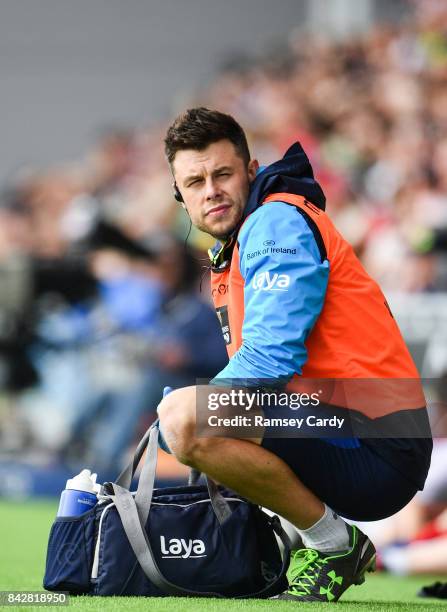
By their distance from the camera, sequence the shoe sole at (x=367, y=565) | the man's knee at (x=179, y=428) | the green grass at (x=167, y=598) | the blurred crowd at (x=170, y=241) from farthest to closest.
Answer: the blurred crowd at (x=170, y=241), the shoe sole at (x=367, y=565), the man's knee at (x=179, y=428), the green grass at (x=167, y=598)

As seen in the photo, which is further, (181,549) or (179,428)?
(181,549)

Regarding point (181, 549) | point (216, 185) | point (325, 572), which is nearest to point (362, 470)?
point (325, 572)

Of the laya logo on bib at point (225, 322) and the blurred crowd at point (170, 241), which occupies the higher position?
the blurred crowd at point (170, 241)

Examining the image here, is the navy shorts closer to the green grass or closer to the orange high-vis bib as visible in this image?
the orange high-vis bib

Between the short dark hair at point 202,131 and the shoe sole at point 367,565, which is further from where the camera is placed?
the short dark hair at point 202,131

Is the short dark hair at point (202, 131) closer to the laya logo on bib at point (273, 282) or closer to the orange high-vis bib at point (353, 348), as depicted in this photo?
the orange high-vis bib at point (353, 348)

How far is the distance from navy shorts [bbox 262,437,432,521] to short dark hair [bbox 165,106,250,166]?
1.06m

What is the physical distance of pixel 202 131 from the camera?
3.85 metres

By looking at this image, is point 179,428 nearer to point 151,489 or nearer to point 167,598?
point 151,489

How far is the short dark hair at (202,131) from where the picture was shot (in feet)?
12.6

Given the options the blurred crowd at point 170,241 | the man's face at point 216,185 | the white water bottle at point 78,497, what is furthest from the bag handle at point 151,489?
the blurred crowd at point 170,241

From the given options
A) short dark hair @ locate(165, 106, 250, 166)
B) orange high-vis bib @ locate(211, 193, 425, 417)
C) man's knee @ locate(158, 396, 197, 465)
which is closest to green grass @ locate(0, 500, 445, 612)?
man's knee @ locate(158, 396, 197, 465)

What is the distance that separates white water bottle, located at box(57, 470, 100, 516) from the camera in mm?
3641

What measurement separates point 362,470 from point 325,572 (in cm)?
33
